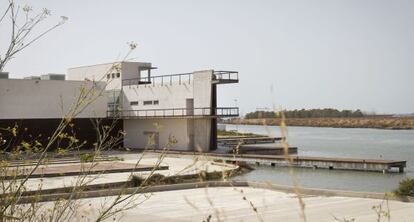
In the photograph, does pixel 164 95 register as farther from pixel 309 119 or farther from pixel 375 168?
pixel 309 119

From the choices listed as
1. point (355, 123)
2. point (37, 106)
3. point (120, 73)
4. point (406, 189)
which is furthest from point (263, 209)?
point (355, 123)

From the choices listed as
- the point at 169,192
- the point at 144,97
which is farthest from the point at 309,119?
the point at 169,192

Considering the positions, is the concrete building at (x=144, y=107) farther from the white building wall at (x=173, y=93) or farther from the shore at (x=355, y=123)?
the shore at (x=355, y=123)

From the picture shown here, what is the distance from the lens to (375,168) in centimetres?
3064

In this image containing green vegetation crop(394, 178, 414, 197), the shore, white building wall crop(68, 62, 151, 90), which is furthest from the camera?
the shore

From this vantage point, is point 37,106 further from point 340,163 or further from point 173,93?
point 340,163

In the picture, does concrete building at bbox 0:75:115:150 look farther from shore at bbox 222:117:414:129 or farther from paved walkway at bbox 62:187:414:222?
shore at bbox 222:117:414:129

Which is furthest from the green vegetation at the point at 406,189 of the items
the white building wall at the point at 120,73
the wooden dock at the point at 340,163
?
the white building wall at the point at 120,73

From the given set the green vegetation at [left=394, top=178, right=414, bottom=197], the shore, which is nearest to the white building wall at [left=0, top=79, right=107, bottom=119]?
the green vegetation at [left=394, top=178, right=414, bottom=197]

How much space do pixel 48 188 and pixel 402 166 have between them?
63.0 feet

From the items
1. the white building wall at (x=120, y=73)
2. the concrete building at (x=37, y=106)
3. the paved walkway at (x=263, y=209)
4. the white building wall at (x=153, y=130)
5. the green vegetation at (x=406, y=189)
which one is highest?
the white building wall at (x=120, y=73)

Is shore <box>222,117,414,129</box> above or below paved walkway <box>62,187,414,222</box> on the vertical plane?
above

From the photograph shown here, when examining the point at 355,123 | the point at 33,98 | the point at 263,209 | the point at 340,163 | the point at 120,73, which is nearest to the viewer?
the point at 263,209

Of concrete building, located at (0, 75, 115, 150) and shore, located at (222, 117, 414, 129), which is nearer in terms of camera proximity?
concrete building, located at (0, 75, 115, 150)
